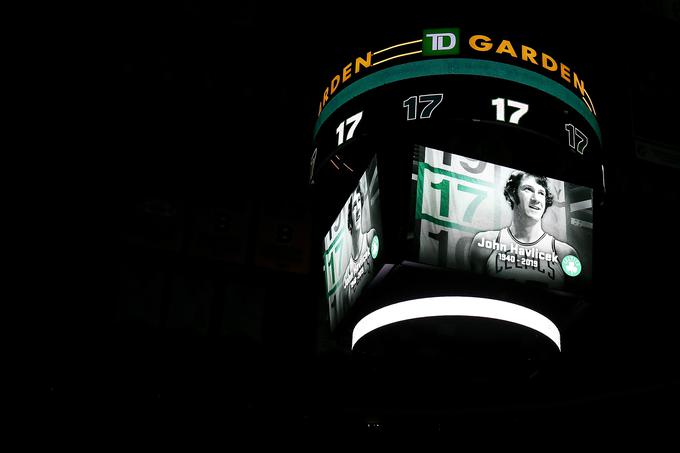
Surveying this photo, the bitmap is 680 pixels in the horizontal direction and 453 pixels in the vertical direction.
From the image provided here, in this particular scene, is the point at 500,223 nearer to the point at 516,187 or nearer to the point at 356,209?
the point at 516,187

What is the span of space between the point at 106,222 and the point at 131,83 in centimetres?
206

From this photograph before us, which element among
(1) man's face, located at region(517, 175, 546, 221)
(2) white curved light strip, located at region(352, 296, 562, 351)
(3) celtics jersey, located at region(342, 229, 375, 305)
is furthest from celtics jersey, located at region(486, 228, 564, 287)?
(3) celtics jersey, located at region(342, 229, 375, 305)

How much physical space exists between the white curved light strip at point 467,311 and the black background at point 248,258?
5.22 feet

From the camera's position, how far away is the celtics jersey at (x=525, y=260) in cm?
647

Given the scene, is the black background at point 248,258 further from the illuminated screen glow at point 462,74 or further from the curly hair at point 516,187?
the curly hair at point 516,187

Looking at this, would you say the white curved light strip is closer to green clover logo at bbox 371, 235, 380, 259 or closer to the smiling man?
the smiling man

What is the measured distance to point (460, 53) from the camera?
258 inches

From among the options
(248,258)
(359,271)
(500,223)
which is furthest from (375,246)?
(248,258)

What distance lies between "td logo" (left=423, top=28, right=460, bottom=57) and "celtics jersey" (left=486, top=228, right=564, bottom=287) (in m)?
1.78

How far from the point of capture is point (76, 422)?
809cm

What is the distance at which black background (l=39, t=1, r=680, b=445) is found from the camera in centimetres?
823

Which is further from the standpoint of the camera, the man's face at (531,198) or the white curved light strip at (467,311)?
the white curved light strip at (467,311)

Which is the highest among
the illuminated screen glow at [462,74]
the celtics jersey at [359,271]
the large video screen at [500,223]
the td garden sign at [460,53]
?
the td garden sign at [460,53]

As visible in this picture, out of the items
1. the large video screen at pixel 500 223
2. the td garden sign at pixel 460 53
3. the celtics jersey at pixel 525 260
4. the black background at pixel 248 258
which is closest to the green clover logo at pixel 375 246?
the large video screen at pixel 500 223
